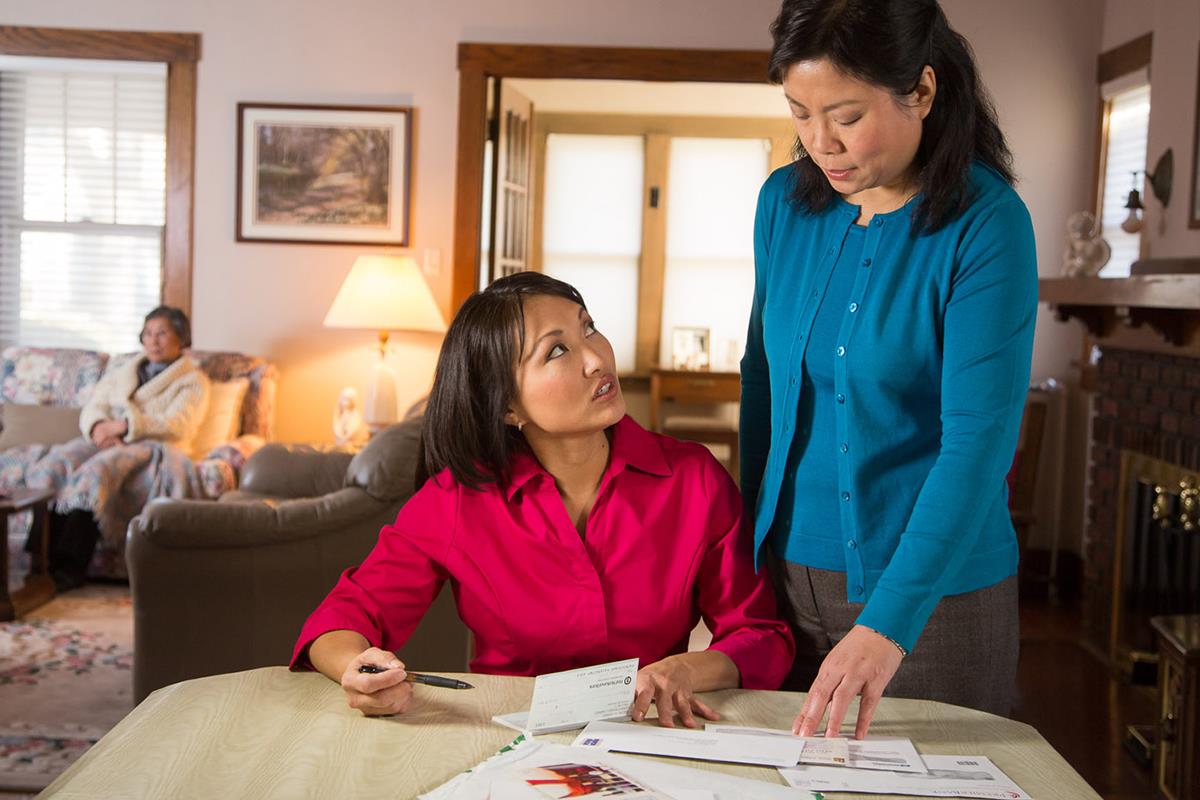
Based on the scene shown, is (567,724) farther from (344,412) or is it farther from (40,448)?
(40,448)

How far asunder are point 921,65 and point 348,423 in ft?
13.8

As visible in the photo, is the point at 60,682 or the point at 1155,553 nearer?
the point at 60,682

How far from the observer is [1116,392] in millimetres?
4270

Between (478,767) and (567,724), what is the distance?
0.44 feet

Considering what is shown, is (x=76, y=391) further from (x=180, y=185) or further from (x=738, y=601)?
(x=738, y=601)

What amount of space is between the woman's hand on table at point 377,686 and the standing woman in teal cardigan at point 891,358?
0.44 meters

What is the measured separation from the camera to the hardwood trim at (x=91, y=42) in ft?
17.8

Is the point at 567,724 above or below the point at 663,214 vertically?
below

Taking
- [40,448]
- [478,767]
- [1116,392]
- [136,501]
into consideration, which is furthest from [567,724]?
[40,448]

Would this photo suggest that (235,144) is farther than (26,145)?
No

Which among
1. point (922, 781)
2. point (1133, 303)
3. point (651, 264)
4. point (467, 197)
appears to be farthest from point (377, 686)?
point (651, 264)

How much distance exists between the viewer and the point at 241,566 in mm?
3057

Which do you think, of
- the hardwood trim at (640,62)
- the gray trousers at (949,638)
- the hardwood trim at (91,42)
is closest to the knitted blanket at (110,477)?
the hardwood trim at (91,42)

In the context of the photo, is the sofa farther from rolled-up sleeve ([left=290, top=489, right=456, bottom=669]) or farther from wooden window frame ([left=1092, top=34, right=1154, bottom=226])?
wooden window frame ([left=1092, top=34, right=1154, bottom=226])
